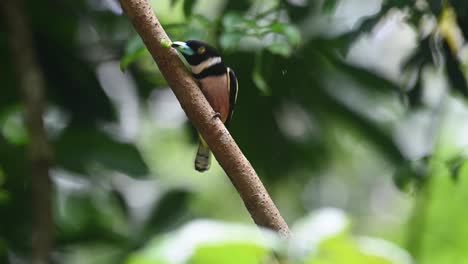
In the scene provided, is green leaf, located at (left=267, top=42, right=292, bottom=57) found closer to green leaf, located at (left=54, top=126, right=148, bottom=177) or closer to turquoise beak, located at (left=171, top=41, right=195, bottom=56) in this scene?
turquoise beak, located at (left=171, top=41, right=195, bottom=56)

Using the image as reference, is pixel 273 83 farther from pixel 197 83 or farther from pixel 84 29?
pixel 84 29

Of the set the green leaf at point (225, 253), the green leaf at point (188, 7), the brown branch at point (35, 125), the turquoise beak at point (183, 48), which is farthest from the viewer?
the brown branch at point (35, 125)

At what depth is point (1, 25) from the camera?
2.39 m

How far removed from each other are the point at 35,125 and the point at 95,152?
229 mm

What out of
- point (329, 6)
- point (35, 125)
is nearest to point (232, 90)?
point (329, 6)

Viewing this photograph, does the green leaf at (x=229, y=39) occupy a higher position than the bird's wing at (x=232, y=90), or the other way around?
the green leaf at (x=229, y=39)

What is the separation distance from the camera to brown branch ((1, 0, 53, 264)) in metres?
2.01

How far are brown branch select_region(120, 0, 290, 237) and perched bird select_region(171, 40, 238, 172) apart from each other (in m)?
0.04

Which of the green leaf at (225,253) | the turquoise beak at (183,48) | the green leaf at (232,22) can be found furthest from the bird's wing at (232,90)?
the green leaf at (225,253)

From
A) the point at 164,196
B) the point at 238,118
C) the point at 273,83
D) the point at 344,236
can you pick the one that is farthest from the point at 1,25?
the point at 344,236

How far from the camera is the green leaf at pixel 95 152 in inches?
86.3

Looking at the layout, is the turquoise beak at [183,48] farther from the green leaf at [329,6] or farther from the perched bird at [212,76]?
the green leaf at [329,6]

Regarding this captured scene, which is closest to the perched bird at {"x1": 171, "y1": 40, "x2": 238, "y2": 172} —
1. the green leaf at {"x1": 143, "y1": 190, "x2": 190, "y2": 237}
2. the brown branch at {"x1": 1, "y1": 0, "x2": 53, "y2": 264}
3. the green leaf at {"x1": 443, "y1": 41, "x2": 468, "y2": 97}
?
the green leaf at {"x1": 443, "y1": 41, "x2": 468, "y2": 97}

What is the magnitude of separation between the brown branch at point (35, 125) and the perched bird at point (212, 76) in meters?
0.83
